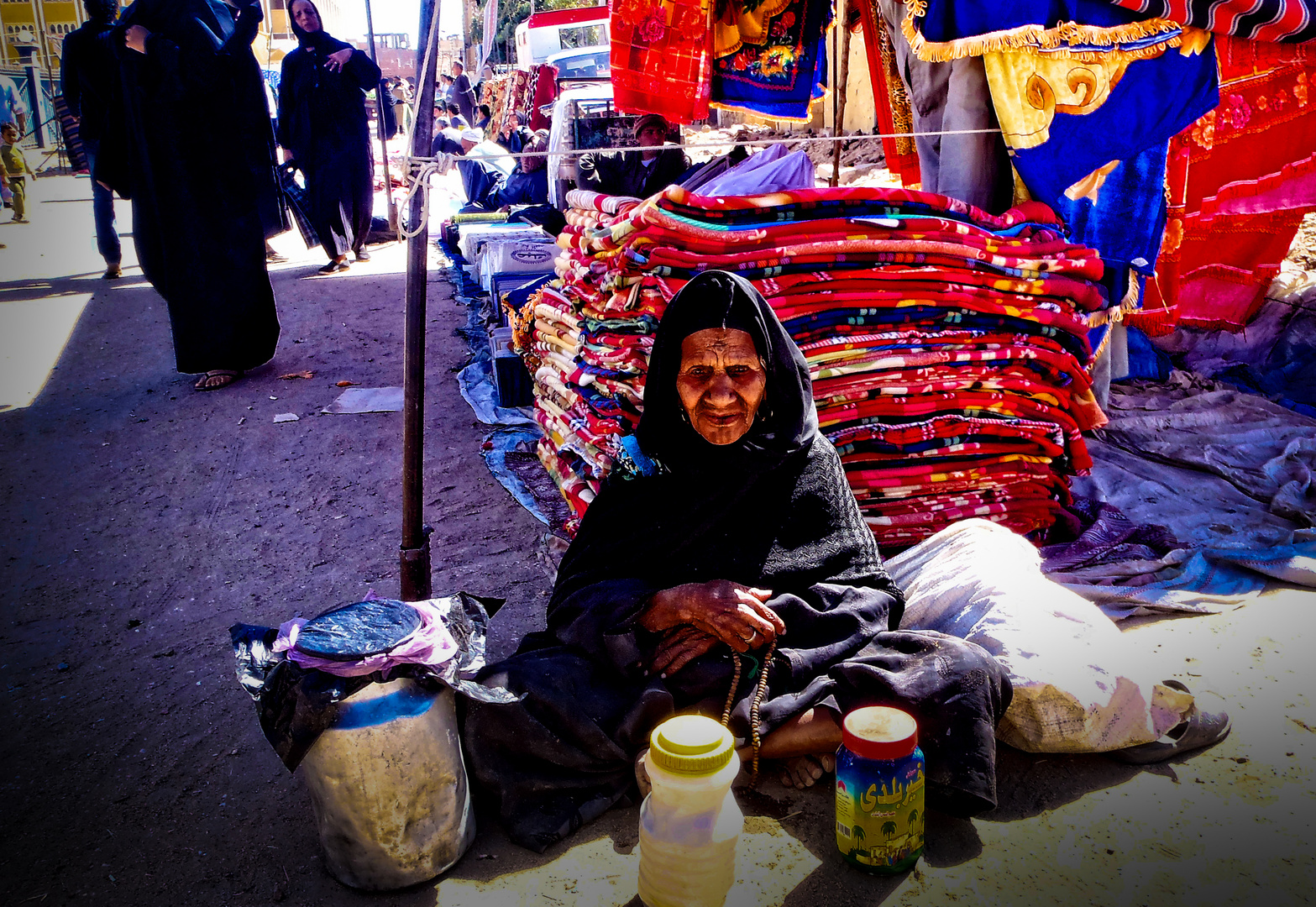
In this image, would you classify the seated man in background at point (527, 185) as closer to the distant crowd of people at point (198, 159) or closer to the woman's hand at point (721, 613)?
the distant crowd of people at point (198, 159)

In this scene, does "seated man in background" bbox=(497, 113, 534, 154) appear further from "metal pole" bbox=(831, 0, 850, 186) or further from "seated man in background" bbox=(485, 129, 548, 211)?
"metal pole" bbox=(831, 0, 850, 186)

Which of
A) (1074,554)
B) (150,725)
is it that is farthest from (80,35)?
(1074,554)

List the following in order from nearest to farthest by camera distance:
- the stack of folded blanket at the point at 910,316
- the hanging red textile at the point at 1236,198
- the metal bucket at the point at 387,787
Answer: the metal bucket at the point at 387,787 < the stack of folded blanket at the point at 910,316 < the hanging red textile at the point at 1236,198

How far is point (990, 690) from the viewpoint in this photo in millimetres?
1969

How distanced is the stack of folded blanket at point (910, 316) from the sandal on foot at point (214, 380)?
3291 millimetres

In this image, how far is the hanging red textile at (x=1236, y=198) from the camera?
398 cm

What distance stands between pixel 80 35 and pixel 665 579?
5.56 metres

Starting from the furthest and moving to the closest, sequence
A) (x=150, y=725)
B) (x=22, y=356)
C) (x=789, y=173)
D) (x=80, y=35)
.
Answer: (x=22, y=356), (x=80, y=35), (x=789, y=173), (x=150, y=725)

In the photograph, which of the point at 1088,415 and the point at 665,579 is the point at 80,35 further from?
the point at 1088,415

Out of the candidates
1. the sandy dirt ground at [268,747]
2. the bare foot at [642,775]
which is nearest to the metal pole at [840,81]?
the sandy dirt ground at [268,747]

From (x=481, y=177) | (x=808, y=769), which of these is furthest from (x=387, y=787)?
(x=481, y=177)

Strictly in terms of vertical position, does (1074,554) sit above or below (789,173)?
below

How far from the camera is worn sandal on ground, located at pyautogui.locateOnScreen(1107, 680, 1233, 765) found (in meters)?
2.13

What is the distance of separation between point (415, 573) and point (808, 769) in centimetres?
131
